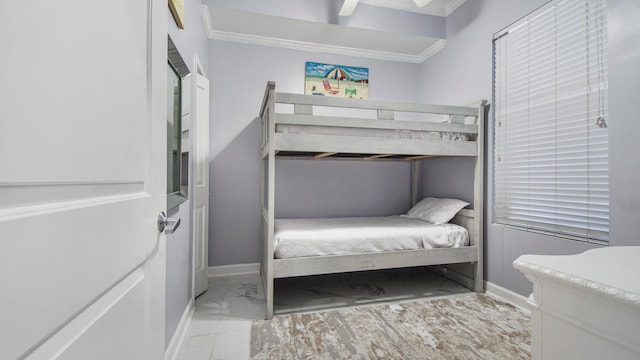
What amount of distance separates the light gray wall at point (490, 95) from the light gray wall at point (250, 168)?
0.99 metres

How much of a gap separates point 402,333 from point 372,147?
50.7 inches

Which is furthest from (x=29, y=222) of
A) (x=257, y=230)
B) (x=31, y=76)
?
(x=257, y=230)

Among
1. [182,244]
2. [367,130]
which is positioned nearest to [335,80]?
[367,130]

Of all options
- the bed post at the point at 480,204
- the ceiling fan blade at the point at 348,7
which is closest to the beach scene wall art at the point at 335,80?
the ceiling fan blade at the point at 348,7

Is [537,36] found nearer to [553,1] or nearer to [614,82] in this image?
[553,1]

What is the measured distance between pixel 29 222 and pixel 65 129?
0.48ft

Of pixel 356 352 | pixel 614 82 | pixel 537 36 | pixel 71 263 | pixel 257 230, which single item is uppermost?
pixel 537 36

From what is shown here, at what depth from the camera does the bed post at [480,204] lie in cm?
234

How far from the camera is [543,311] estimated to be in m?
0.77

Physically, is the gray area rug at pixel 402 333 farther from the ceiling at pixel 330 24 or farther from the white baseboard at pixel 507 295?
the ceiling at pixel 330 24

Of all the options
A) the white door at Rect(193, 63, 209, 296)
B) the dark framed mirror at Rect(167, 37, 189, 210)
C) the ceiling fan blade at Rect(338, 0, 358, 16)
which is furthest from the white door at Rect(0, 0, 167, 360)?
the ceiling fan blade at Rect(338, 0, 358, 16)

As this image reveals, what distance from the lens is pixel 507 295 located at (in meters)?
2.15

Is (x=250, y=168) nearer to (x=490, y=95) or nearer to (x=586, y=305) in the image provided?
(x=490, y=95)

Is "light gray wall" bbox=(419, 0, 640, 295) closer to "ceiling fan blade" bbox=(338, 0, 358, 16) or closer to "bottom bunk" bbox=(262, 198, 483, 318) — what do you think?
"bottom bunk" bbox=(262, 198, 483, 318)
